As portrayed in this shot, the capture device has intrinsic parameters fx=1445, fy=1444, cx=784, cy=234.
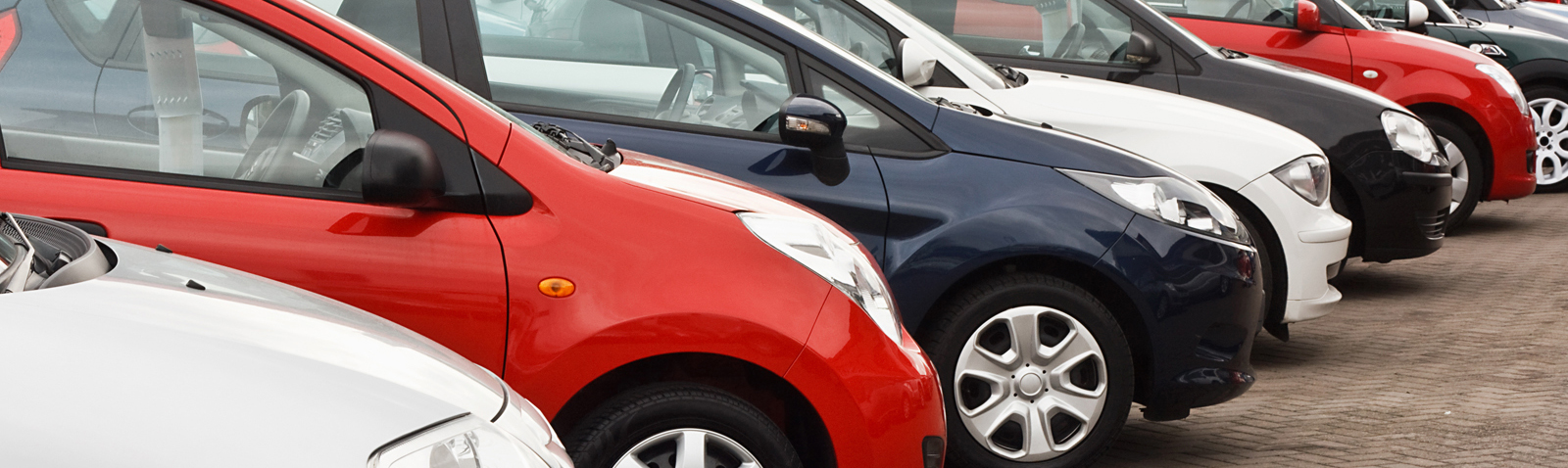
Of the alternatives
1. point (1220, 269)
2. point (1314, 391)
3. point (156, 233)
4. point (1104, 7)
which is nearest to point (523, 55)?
point (156, 233)

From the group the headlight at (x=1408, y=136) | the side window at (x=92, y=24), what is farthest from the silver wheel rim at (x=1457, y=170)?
the side window at (x=92, y=24)

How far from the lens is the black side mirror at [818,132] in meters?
4.07

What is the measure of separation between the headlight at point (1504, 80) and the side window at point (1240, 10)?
1.22 meters

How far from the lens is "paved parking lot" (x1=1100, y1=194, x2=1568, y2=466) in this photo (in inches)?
184

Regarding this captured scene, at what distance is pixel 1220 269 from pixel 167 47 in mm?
2983

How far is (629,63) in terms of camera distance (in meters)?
4.58

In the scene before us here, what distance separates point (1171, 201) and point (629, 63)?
1.75 metres

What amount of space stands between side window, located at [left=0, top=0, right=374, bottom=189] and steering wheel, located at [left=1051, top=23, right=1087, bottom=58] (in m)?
4.86

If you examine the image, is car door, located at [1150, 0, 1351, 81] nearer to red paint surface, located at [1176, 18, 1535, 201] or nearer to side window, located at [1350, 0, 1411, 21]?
red paint surface, located at [1176, 18, 1535, 201]

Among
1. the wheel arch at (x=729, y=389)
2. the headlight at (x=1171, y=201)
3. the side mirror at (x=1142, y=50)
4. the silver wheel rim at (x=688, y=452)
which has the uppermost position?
the side mirror at (x=1142, y=50)

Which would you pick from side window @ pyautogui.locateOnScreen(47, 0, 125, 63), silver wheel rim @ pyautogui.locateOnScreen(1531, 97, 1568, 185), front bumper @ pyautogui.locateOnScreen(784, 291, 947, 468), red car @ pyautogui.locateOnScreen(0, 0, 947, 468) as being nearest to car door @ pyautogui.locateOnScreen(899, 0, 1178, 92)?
front bumper @ pyautogui.locateOnScreen(784, 291, 947, 468)

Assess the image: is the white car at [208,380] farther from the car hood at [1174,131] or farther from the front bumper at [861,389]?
the car hood at [1174,131]

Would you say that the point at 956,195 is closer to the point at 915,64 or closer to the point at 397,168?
the point at 915,64

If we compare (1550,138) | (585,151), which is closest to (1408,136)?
(1550,138)
